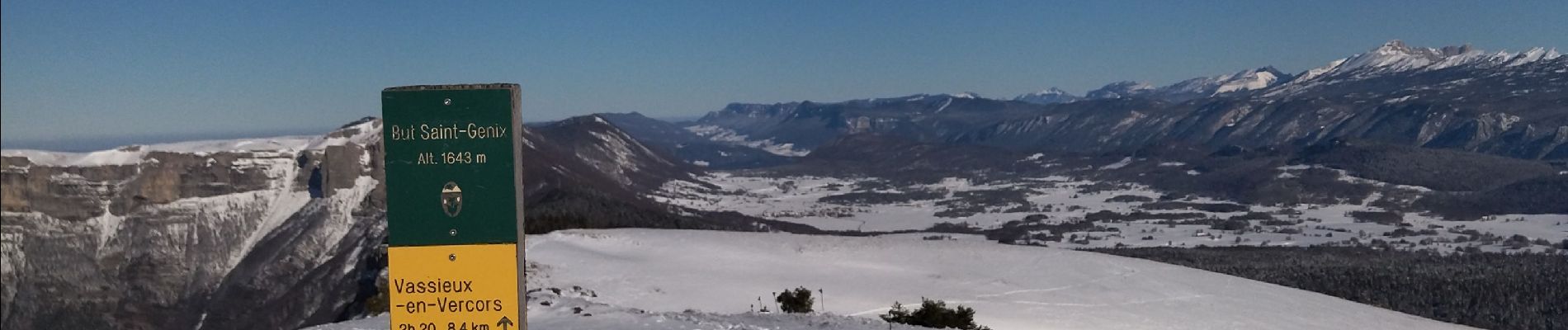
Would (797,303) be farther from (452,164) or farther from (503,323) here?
(452,164)

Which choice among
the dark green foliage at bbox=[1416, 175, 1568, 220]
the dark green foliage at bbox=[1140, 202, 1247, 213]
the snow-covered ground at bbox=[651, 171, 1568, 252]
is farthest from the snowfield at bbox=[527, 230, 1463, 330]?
the dark green foliage at bbox=[1140, 202, 1247, 213]

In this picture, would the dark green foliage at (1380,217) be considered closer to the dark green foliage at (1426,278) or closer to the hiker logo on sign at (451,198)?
the dark green foliage at (1426,278)

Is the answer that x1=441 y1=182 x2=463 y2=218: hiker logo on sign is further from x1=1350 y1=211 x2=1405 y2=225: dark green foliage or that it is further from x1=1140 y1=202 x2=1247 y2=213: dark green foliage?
x1=1140 y1=202 x2=1247 y2=213: dark green foliage

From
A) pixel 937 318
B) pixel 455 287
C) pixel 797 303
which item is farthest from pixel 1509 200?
pixel 455 287

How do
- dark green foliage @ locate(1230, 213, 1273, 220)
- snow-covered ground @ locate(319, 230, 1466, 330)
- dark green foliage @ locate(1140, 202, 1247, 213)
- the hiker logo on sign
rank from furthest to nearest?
dark green foliage @ locate(1140, 202, 1247, 213) → dark green foliage @ locate(1230, 213, 1273, 220) → snow-covered ground @ locate(319, 230, 1466, 330) → the hiker logo on sign

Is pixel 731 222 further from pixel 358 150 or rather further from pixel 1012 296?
pixel 1012 296

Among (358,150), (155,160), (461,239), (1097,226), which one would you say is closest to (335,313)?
(358,150)

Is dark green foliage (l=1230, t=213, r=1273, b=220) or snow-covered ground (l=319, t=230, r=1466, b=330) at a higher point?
snow-covered ground (l=319, t=230, r=1466, b=330)
